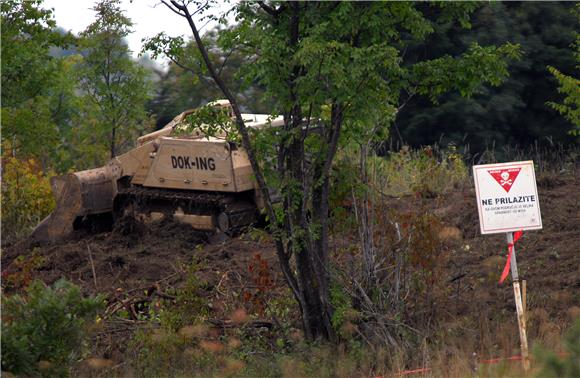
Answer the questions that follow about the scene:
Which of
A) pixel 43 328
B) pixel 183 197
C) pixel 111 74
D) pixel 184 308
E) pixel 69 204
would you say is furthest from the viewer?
pixel 111 74

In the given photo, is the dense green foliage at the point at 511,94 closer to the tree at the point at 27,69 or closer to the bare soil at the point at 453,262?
the bare soil at the point at 453,262

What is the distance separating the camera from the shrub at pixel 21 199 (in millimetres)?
23562

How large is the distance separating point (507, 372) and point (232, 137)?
12.7 feet

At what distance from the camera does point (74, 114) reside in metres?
30.1

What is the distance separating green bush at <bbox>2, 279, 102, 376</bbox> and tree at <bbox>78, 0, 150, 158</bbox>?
15.9m

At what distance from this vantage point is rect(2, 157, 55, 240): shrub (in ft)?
77.3

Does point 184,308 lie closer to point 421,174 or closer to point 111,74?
point 421,174

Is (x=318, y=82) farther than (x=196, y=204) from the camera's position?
No

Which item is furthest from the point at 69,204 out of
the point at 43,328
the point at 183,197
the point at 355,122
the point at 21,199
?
the point at 43,328

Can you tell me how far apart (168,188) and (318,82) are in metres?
10.0

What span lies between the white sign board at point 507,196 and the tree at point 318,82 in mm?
→ 1071

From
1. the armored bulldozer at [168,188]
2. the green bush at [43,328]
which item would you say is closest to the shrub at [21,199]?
the armored bulldozer at [168,188]

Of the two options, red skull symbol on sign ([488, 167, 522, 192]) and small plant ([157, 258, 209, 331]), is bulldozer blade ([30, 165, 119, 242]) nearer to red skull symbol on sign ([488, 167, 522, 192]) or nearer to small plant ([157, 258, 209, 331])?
small plant ([157, 258, 209, 331])

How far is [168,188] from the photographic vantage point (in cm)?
2039
